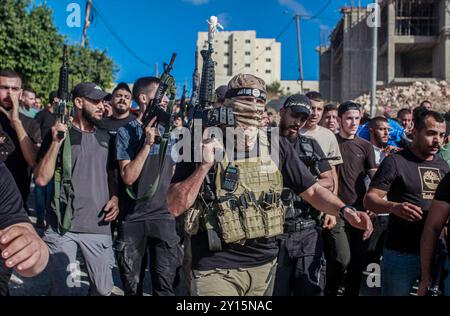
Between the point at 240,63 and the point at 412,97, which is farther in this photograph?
the point at 240,63

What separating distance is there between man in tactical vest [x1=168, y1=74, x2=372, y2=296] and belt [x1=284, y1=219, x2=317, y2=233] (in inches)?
32.8

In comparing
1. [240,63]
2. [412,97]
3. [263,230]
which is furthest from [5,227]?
[240,63]

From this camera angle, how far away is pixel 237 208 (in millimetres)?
2689

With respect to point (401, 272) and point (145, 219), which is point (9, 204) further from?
point (401, 272)

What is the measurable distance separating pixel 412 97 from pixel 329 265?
2701 cm

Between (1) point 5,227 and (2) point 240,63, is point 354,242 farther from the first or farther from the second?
(2) point 240,63

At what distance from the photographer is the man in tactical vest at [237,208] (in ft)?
8.60

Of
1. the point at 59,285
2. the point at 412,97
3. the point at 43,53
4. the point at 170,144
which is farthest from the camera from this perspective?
the point at 412,97

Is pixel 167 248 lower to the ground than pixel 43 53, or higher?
lower

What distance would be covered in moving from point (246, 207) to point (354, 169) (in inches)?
88.9

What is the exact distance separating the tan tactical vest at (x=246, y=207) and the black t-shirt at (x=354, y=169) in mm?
1969

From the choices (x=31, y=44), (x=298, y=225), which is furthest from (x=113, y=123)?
(x=31, y=44)

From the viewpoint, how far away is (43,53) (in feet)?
46.3

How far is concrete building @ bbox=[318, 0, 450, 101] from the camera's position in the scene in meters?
32.8
